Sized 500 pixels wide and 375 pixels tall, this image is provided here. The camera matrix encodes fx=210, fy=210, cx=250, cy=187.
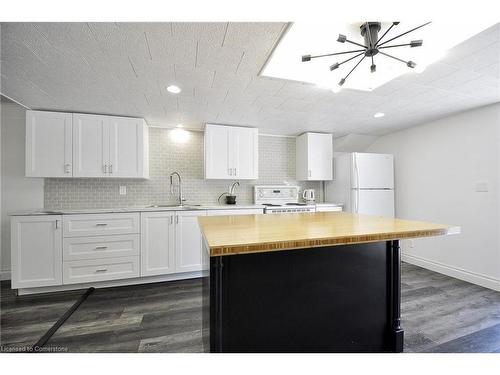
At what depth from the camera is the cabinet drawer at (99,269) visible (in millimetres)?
2463

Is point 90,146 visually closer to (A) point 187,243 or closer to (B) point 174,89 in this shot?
(B) point 174,89

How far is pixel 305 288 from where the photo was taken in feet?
4.16

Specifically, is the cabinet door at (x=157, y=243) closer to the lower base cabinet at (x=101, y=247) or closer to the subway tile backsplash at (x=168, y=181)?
the lower base cabinet at (x=101, y=247)

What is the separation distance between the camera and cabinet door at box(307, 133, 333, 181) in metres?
3.77

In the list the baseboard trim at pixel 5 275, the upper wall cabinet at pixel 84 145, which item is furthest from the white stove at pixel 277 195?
the baseboard trim at pixel 5 275

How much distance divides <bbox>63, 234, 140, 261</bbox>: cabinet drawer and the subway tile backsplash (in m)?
0.69

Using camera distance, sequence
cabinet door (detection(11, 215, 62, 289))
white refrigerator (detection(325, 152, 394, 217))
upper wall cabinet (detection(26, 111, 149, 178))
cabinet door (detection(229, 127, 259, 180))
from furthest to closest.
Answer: white refrigerator (detection(325, 152, 394, 217)) < cabinet door (detection(229, 127, 259, 180)) < upper wall cabinet (detection(26, 111, 149, 178)) < cabinet door (detection(11, 215, 62, 289))

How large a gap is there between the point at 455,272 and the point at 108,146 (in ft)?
16.4

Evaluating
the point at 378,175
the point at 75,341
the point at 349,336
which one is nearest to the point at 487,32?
the point at 349,336


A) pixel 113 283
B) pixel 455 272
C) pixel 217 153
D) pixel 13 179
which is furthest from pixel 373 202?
pixel 13 179

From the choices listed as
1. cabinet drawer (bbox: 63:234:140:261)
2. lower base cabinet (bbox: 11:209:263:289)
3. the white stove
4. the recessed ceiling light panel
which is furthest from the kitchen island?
the white stove

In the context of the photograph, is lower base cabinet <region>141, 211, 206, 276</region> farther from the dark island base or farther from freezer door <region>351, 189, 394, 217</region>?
freezer door <region>351, 189, 394, 217</region>

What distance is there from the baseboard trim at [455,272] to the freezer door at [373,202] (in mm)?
794

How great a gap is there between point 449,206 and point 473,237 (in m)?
0.47
